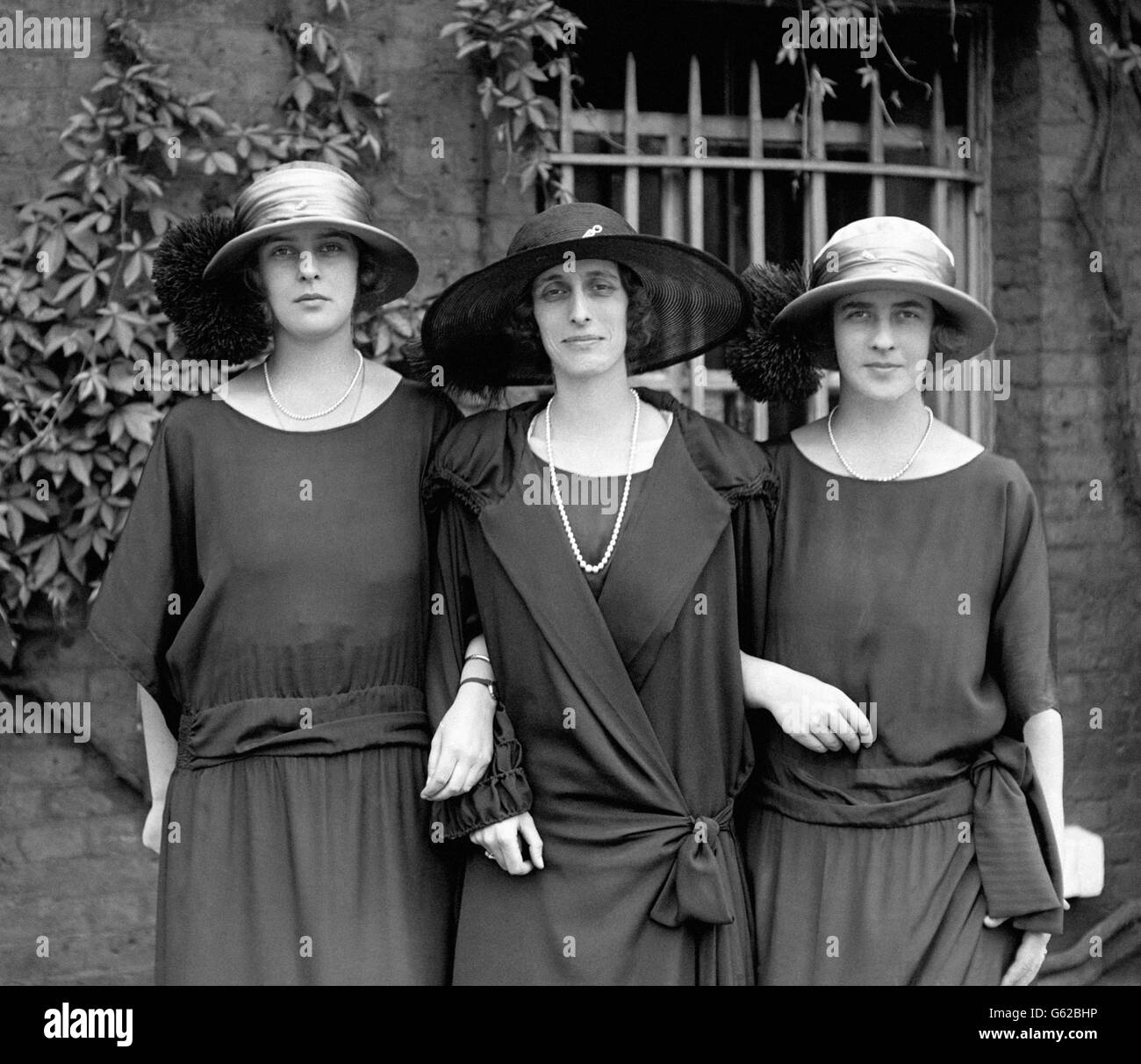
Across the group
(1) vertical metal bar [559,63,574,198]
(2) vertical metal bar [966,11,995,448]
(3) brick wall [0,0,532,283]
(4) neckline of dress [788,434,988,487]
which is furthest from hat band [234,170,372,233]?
(2) vertical metal bar [966,11,995,448]

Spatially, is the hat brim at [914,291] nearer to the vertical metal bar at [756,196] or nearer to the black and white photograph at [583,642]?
the black and white photograph at [583,642]

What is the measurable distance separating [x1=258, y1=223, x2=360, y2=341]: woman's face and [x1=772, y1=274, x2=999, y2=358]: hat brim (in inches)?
35.9

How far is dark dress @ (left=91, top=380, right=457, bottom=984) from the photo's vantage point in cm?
280

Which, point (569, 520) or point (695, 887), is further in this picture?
point (569, 520)

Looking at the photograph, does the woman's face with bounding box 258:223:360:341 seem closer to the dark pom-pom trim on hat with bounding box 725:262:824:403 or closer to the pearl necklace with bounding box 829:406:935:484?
the dark pom-pom trim on hat with bounding box 725:262:824:403

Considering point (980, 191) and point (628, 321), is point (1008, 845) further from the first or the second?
point (980, 191)

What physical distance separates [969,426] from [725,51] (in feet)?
4.81

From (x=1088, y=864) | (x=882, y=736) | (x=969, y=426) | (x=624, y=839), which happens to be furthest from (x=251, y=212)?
(x=1088, y=864)

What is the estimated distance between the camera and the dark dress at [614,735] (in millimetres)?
2672

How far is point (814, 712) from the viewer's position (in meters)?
2.68

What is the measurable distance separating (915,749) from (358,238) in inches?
60.2

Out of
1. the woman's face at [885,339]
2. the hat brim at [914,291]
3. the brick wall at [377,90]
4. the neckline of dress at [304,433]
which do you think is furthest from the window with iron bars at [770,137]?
the neckline of dress at [304,433]

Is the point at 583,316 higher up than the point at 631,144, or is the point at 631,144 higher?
the point at 631,144

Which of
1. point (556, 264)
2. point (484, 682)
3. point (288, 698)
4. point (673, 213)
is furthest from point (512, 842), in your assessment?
point (673, 213)
